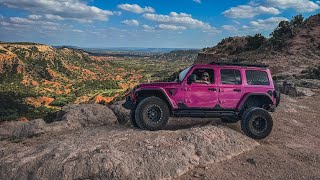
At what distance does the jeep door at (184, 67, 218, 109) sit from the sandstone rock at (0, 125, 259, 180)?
0.86 m

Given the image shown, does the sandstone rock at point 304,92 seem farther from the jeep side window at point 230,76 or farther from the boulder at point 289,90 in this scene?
the jeep side window at point 230,76

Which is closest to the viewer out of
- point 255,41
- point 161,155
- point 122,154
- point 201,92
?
point 122,154

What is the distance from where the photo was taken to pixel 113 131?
10797 millimetres

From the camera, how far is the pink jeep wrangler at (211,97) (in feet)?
35.8

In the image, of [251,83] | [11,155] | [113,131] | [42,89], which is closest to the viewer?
[11,155]

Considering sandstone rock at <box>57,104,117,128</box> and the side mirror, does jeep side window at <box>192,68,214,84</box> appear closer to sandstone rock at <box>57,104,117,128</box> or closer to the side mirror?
the side mirror

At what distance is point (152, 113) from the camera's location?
1095 cm

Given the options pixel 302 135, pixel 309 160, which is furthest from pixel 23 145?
pixel 302 135

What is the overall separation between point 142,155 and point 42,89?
125916mm

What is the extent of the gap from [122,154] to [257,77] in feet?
18.6

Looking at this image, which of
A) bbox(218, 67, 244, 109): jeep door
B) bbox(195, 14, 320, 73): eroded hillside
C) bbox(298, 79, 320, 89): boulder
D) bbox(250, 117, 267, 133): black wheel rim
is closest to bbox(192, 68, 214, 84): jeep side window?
bbox(218, 67, 244, 109): jeep door

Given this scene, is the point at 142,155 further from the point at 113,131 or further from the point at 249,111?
the point at 249,111

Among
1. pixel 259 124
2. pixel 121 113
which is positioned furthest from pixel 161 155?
pixel 121 113

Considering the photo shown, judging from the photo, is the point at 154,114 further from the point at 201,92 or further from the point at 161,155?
the point at 161,155
